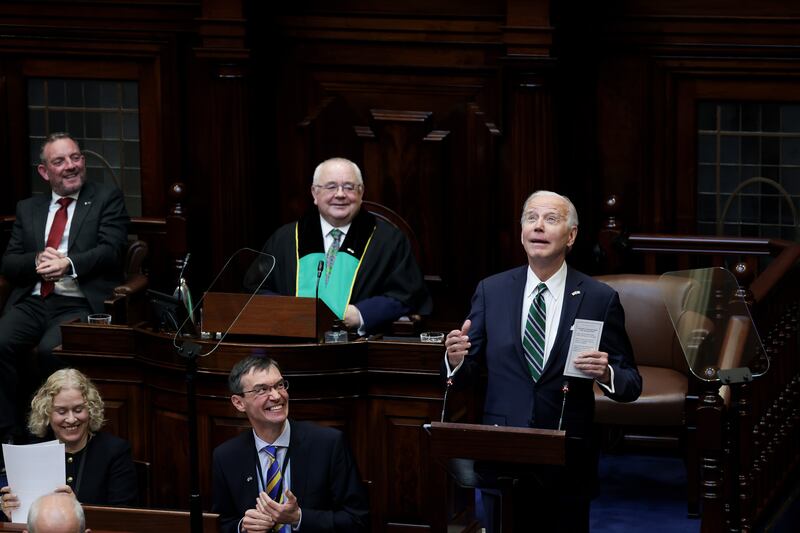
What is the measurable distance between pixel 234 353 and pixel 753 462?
2247 millimetres

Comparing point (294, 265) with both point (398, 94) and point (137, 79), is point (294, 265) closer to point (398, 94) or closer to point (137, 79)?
point (398, 94)

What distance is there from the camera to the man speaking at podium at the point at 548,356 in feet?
16.6

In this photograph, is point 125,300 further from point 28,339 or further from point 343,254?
point 343,254

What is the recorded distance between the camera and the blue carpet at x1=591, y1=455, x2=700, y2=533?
265 inches

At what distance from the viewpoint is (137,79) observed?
8383 mm

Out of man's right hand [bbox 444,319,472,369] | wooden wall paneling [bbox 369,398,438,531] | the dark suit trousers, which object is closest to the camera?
man's right hand [bbox 444,319,472,369]

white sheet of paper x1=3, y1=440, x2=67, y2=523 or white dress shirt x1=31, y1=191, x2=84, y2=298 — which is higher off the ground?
white dress shirt x1=31, y1=191, x2=84, y2=298

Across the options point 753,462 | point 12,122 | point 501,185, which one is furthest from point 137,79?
point 753,462

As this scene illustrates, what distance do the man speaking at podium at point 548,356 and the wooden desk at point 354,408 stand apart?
101cm

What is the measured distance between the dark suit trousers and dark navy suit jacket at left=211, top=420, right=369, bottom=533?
2.04m

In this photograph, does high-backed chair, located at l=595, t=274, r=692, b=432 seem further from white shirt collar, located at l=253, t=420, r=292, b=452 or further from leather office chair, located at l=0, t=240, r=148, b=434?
leather office chair, located at l=0, t=240, r=148, b=434

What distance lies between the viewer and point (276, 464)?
18.1 ft

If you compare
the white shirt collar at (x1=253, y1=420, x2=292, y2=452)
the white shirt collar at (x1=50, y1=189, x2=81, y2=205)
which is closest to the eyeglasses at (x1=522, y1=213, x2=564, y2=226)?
the white shirt collar at (x1=253, y1=420, x2=292, y2=452)

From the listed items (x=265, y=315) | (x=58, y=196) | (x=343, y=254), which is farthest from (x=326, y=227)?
(x=58, y=196)
